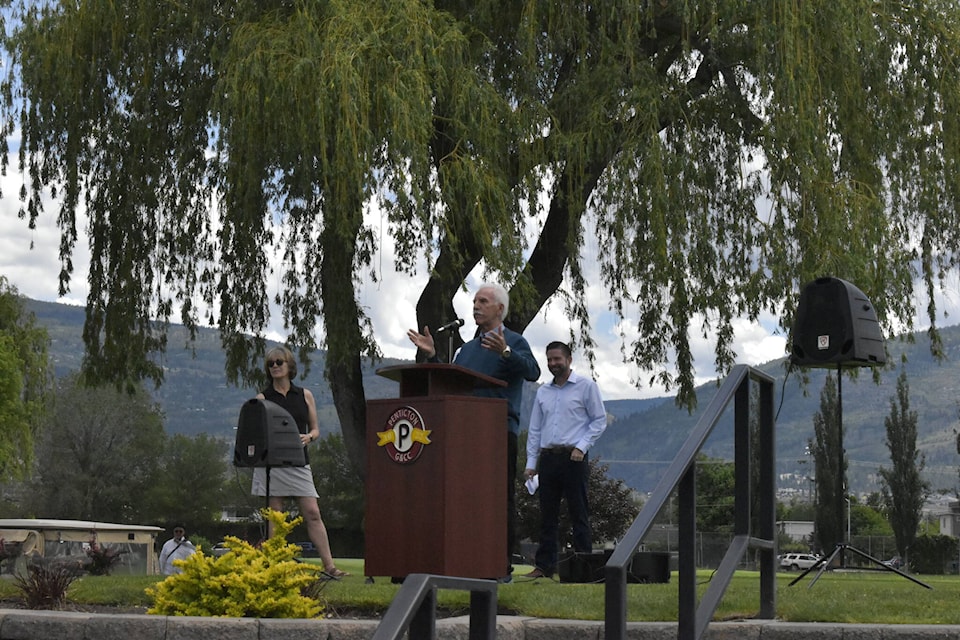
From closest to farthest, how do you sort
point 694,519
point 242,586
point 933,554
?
point 694,519, point 242,586, point 933,554

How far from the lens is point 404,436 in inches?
288

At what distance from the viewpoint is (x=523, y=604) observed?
21.6 ft

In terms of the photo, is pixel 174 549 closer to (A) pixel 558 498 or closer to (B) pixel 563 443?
(A) pixel 558 498

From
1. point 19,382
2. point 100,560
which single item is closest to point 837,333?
point 100,560

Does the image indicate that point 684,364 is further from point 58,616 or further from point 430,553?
point 58,616

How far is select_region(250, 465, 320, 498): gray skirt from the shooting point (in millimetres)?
9281

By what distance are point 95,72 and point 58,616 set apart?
948 centimetres

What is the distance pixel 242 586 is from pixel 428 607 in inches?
129

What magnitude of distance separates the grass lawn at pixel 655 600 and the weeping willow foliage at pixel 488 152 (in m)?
4.83

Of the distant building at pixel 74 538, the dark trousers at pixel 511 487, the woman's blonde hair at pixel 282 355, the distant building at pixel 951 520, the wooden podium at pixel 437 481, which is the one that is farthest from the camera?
the distant building at pixel 951 520

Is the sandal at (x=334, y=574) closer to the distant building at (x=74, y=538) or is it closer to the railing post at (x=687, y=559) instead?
the railing post at (x=687, y=559)

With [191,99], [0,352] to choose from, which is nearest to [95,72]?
[191,99]

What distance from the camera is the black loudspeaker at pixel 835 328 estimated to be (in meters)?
8.55

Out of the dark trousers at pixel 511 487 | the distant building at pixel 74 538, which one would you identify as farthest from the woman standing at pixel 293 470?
the distant building at pixel 74 538
